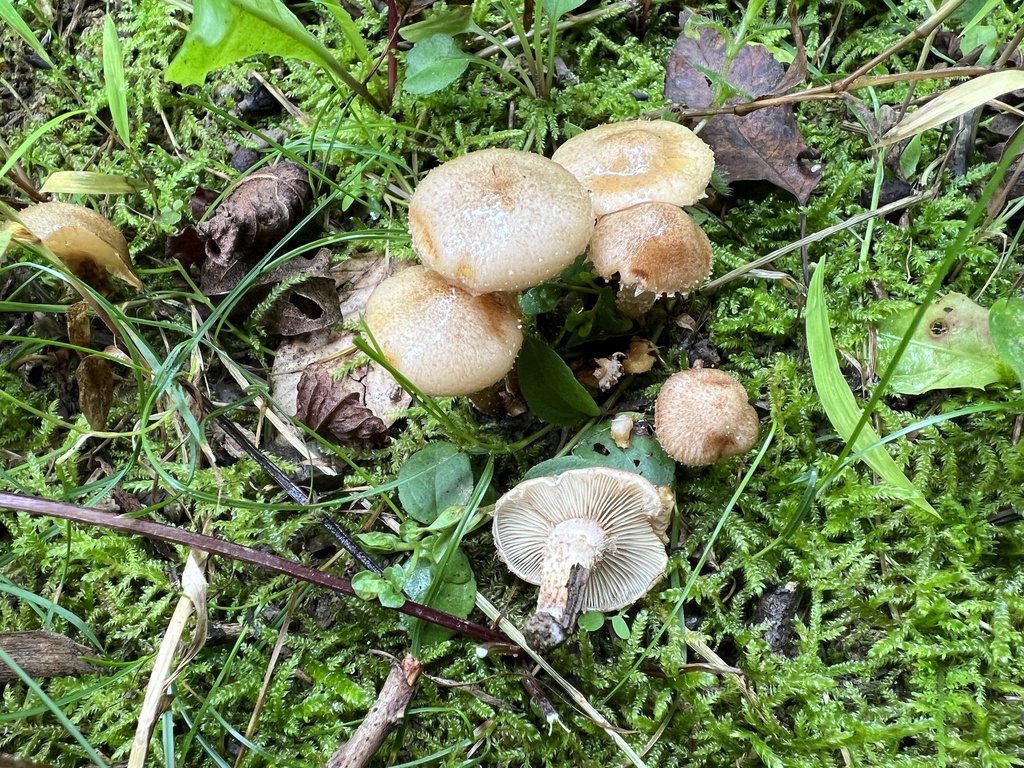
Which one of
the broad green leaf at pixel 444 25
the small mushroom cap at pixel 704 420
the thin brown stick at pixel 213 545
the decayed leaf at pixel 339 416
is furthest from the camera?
the broad green leaf at pixel 444 25

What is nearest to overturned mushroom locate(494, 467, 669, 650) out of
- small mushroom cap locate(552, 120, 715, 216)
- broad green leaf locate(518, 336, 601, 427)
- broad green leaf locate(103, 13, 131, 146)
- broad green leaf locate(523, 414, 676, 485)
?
broad green leaf locate(523, 414, 676, 485)

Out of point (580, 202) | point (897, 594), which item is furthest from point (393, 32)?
point (897, 594)

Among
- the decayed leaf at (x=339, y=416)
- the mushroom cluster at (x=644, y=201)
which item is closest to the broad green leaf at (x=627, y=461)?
→ the mushroom cluster at (x=644, y=201)

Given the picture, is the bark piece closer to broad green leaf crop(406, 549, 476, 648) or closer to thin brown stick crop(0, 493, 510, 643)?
thin brown stick crop(0, 493, 510, 643)

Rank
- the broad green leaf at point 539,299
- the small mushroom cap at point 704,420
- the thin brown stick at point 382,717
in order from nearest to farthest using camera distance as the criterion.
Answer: the thin brown stick at point 382,717 → the small mushroom cap at point 704,420 → the broad green leaf at point 539,299

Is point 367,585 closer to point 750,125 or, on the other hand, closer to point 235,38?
point 235,38

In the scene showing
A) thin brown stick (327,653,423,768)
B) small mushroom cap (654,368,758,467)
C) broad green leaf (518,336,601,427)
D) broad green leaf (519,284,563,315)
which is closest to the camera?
thin brown stick (327,653,423,768)

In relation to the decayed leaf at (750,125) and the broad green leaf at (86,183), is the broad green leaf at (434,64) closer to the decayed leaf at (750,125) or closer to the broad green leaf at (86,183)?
the decayed leaf at (750,125)
